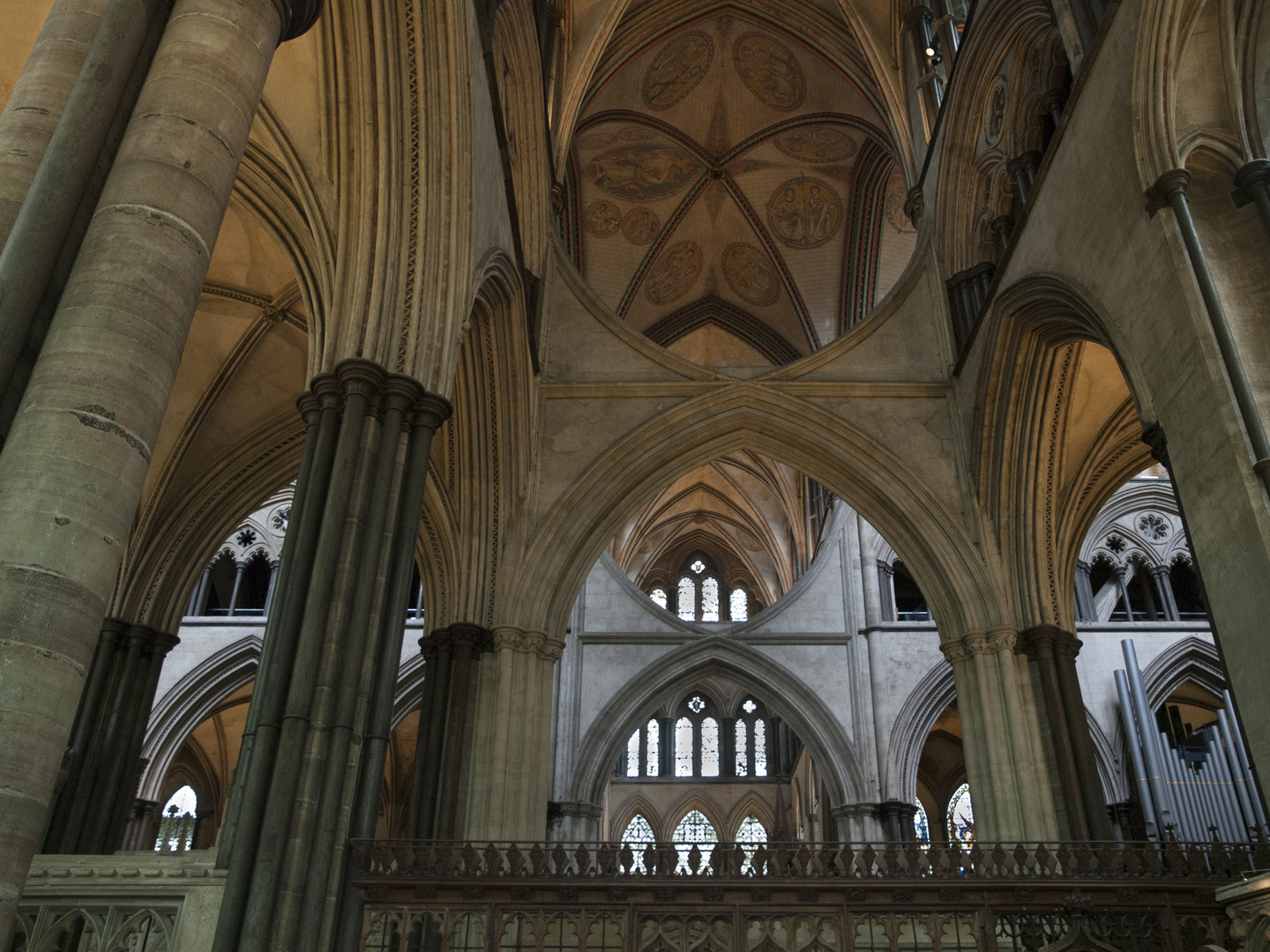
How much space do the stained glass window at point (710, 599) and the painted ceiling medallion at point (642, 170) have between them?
886cm

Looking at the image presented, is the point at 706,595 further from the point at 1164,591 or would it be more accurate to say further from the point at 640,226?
the point at 1164,591

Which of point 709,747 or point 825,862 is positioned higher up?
point 709,747

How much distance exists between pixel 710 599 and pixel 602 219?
896 cm

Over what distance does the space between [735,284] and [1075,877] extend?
1475 cm

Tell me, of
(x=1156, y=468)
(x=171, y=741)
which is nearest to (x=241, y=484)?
(x=171, y=741)

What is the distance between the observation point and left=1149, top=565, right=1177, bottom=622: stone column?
1627 cm

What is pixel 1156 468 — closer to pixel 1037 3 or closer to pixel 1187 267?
pixel 1037 3

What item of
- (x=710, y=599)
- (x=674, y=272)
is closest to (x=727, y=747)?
(x=710, y=599)

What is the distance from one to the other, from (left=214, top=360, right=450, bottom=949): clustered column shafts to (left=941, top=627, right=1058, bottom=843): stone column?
6.19 m

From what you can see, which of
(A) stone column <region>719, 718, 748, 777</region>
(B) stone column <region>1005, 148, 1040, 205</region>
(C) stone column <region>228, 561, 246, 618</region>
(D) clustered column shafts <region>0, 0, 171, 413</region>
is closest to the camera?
(D) clustered column shafts <region>0, 0, 171, 413</region>

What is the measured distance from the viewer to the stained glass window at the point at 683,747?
22344mm

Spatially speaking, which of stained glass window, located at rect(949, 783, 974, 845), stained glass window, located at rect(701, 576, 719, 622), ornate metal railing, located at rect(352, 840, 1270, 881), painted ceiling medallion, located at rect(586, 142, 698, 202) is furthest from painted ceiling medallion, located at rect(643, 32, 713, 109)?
ornate metal railing, located at rect(352, 840, 1270, 881)

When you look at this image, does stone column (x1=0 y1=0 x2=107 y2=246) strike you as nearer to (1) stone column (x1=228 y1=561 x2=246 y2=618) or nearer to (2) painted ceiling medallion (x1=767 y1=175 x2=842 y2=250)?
(1) stone column (x1=228 y1=561 x2=246 y2=618)

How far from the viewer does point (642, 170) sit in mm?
18375
